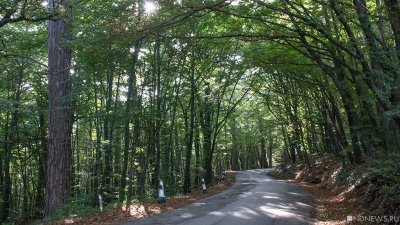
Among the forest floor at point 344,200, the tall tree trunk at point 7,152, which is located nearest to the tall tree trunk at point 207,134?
the forest floor at point 344,200

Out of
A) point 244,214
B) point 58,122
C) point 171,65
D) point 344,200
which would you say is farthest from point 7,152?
point 344,200

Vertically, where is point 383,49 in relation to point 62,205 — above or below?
above

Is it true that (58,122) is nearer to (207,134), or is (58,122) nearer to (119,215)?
(119,215)

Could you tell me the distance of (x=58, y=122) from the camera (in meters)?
11.7

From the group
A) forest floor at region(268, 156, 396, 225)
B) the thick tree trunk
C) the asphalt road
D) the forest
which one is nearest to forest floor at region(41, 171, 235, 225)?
the asphalt road

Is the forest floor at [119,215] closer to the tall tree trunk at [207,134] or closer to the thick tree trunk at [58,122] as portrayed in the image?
the thick tree trunk at [58,122]

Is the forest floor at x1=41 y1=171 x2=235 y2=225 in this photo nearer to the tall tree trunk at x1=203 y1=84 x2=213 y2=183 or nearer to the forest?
the forest

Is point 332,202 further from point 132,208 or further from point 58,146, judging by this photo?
point 58,146

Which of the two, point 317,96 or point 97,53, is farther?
point 317,96

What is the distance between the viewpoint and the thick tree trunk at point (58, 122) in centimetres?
1145

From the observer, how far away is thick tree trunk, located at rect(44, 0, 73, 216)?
11453 mm

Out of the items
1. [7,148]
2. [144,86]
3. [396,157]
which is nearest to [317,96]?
[144,86]

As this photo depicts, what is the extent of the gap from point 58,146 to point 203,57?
30.3 ft

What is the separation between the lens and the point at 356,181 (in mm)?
12344
